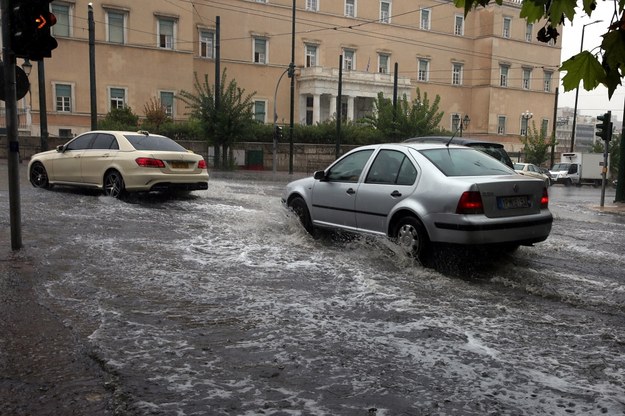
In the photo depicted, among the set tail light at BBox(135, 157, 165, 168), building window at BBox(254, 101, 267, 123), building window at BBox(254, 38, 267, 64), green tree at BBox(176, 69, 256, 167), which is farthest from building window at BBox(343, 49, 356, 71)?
tail light at BBox(135, 157, 165, 168)

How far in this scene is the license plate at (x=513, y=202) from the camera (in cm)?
699

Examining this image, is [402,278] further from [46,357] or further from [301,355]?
[46,357]

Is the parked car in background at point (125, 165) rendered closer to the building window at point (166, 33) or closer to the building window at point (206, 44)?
the building window at point (166, 33)

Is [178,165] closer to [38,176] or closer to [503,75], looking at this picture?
[38,176]

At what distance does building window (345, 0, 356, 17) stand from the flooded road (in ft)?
190

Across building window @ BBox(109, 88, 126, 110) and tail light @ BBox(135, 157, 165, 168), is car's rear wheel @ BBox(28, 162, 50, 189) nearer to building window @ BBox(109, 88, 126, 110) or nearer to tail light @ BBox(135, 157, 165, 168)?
tail light @ BBox(135, 157, 165, 168)

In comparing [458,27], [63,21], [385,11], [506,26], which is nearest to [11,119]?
[63,21]

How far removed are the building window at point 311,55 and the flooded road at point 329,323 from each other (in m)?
54.0

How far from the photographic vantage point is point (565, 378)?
153 inches

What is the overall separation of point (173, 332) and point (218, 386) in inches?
43.7

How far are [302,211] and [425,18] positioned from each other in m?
64.7

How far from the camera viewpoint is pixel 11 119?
23.9 ft

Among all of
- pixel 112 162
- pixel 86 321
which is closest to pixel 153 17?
pixel 112 162

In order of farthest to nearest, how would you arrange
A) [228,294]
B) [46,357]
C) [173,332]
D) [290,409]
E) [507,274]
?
[507,274] → [228,294] → [173,332] → [46,357] → [290,409]
